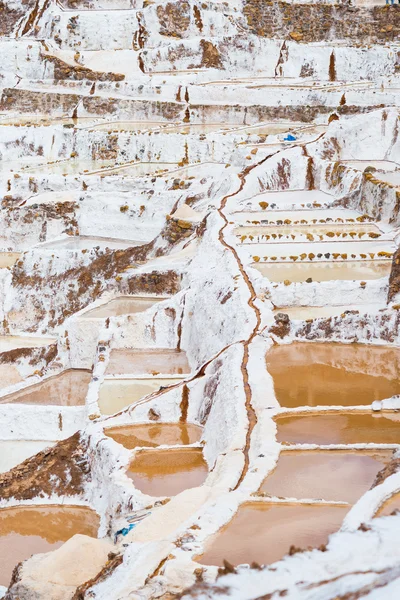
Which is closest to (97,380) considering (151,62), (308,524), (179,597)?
(308,524)

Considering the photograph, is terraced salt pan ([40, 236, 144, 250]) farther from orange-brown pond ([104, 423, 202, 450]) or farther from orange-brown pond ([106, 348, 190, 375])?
orange-brown pond ([104, 423, 202, 450])

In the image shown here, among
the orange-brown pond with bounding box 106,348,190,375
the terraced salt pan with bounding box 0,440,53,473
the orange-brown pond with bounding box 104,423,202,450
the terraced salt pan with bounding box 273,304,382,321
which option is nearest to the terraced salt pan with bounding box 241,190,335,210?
the orange-brown pond with bounding box 106,348,190,375

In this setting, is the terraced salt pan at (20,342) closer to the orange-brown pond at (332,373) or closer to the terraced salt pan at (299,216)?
the terraced salt pan at (299,216)

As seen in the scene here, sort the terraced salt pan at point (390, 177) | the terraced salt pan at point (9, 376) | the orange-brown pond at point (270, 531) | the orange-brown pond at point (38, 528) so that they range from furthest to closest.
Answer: the terraced salt pan at point (390, 177)
the terraced salt pan at point (9, 376)
the orange-brown pond at point (38, 528)
the orange-brown pond at point (270, 531)

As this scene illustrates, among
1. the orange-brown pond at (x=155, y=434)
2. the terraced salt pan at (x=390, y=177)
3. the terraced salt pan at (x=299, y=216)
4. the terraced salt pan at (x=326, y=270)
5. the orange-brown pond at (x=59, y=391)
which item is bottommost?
the orange-brown pond at (x=59, y=391)

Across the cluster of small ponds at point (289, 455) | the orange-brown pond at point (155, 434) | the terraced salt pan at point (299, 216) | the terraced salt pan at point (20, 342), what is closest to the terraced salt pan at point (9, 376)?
the terraced salt pan at point (20, 342)

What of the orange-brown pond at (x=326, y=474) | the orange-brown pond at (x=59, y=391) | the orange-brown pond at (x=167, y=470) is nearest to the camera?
the orange-brown pond at (x=326, y=474)
